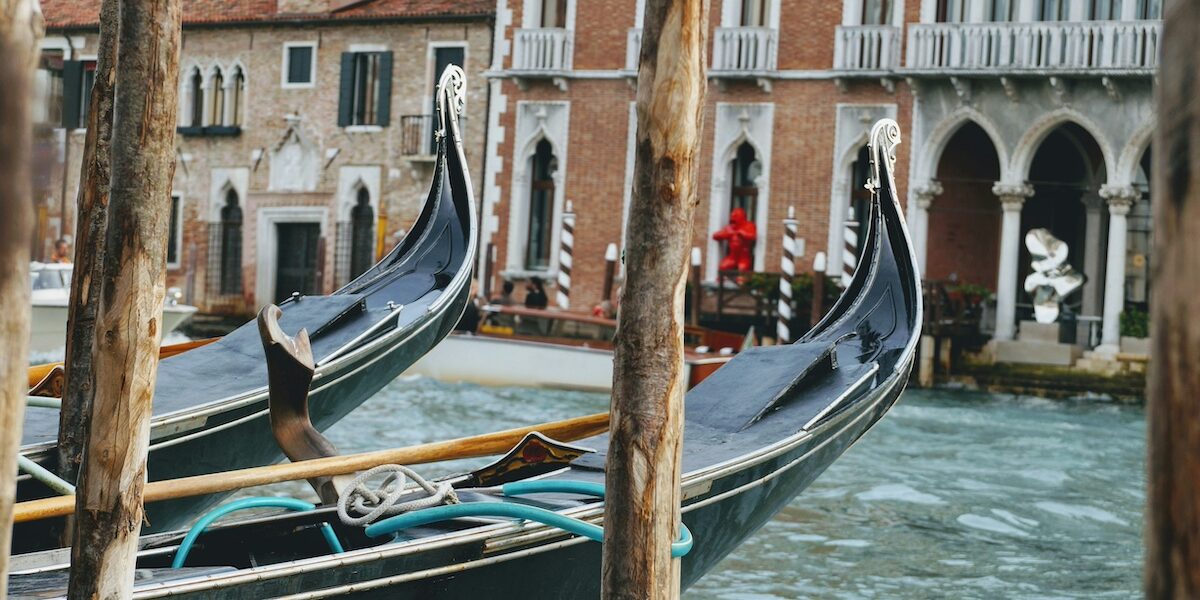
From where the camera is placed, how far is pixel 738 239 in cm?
1284

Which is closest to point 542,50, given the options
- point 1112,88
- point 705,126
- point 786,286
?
point 705,126

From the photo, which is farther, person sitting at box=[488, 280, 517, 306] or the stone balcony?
the stone balcony

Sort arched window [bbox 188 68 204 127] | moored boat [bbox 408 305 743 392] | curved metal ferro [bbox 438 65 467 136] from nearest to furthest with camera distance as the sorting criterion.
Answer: curved metal ferro [bbox 438 65 467 136]
moored boat [bbox 408 305 743 392]
arched window [bbox 188 68 204 127]

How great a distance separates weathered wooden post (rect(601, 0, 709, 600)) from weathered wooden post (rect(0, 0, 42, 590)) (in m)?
1.05

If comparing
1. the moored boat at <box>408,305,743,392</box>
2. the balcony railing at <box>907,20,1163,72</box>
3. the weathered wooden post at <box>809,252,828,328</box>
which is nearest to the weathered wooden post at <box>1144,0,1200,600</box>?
the moored boat at <box>408,305,743,392</box>

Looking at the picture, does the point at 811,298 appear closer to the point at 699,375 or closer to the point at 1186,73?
the point at 699,375

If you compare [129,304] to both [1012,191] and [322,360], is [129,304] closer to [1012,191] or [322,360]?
[322,360]

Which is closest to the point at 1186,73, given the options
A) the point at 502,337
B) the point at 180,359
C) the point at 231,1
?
the point at 180,359

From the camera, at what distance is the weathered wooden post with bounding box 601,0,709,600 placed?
244 centimetres

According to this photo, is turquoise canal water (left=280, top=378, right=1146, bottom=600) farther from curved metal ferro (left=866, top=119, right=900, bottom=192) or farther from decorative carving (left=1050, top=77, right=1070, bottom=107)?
decorative carving (left=1050, top=77, right=1070, bottom=107)

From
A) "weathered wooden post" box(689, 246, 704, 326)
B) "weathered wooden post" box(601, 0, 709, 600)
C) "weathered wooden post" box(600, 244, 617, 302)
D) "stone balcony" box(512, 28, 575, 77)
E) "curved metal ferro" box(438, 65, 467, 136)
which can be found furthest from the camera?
"stone balcony" box(512, 28, 575, 77)

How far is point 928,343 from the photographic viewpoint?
38.6ft

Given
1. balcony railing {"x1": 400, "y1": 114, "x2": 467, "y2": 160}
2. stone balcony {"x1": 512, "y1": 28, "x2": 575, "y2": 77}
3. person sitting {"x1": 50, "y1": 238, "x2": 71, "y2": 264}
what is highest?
stone balcony {"x1": 512, "y1": 28, "x2": 575, "y2": 77}

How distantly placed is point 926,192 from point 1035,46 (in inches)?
54.5
